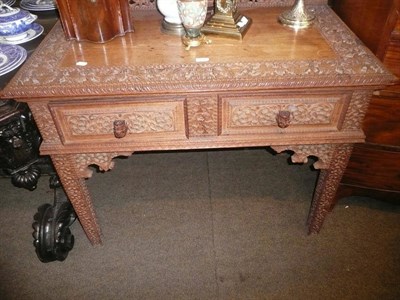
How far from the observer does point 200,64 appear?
98 centimetres

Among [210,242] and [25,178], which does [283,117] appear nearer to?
[210,242]

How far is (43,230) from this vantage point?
1355 millimetres

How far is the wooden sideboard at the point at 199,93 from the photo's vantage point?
917mm

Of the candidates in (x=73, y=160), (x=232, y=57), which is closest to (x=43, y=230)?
(x=73, y=160)

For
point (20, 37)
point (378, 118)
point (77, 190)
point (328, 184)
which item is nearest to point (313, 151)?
point (328, 184)

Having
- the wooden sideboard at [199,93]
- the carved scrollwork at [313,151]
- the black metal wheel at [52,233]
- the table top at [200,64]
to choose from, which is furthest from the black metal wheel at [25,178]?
the carved scrollwork at [313,151]

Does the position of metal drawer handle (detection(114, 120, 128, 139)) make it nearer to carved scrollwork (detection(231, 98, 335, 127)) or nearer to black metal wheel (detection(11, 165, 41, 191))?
carved scrollwork (detection(231, 98, 335, 127))

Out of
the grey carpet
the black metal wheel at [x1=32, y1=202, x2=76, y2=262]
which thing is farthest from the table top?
the grey carpet

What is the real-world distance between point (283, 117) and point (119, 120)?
0.52 m

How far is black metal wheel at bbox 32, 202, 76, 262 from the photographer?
4.43 ft

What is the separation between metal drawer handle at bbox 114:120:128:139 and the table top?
4.3 inches

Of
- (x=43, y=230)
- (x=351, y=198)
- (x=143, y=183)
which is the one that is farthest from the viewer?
(x=143, y=183)

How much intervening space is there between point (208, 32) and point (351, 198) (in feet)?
3.82

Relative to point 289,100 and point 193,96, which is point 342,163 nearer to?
point 289,100
